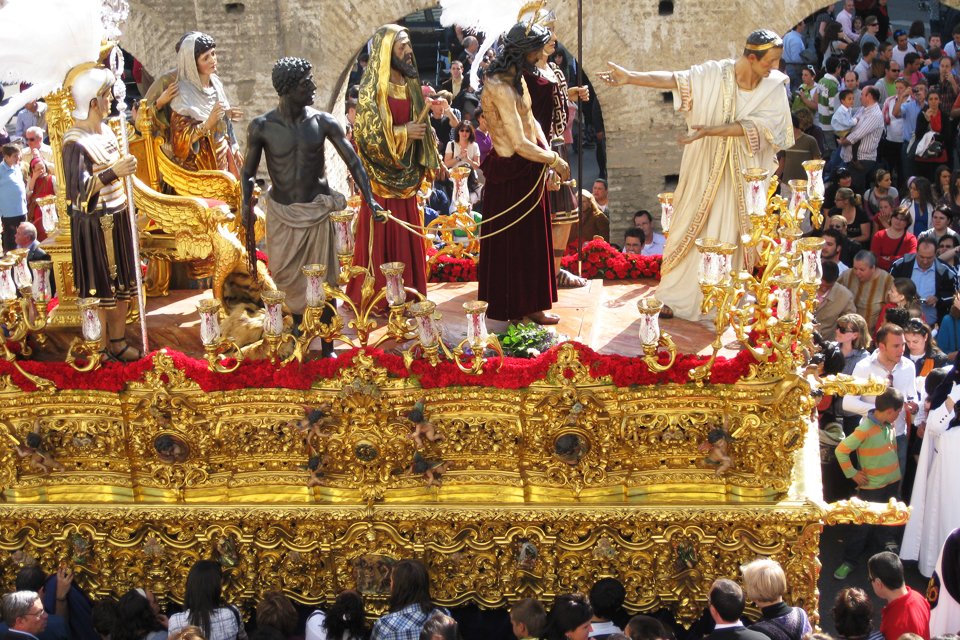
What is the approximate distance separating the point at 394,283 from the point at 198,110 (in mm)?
2894

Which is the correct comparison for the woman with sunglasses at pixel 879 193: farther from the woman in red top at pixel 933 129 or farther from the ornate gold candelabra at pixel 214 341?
the ornate gold candelabra at pixel 214 341

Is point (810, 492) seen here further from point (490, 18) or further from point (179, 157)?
point (179, 157)

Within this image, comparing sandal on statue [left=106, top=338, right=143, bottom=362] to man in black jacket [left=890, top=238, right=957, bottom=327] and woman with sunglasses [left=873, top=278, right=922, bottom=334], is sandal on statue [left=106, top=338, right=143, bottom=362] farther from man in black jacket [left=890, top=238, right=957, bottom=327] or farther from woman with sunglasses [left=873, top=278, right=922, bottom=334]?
man in black jacket [left=890, top=238, right=957, bottom=327]

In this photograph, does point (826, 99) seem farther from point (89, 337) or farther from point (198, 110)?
point (89, 337)

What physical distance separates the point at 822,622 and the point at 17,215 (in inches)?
363

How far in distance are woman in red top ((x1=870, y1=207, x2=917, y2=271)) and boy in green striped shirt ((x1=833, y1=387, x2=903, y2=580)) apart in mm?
3637

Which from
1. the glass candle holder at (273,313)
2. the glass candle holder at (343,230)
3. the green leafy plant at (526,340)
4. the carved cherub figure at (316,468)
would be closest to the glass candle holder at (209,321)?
the glass candle holder at (273,313)

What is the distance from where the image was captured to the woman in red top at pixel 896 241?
1191cm

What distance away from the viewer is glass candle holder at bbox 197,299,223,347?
731 cm

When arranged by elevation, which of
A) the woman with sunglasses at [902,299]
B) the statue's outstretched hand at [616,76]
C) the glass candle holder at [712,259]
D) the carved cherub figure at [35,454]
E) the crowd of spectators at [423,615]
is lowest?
the crowd of spectators at [423,615]

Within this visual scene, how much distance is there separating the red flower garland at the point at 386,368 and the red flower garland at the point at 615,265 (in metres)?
2.32

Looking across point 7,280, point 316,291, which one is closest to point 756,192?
point 316,291

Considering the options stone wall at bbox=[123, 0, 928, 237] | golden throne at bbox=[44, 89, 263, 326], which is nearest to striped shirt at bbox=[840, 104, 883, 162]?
stone wall at bbox=[123, 0, 928, 237]

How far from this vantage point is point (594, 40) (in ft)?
48.0
